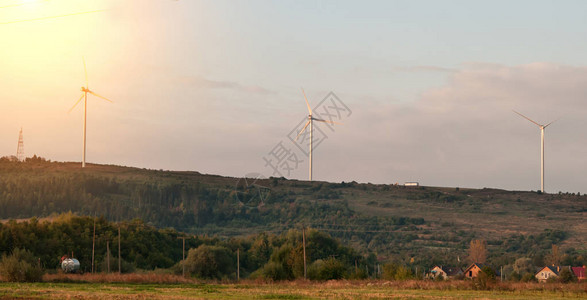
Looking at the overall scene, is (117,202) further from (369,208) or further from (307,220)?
(369,208)

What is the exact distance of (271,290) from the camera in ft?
195

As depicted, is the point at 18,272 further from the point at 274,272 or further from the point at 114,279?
the point at 274,272

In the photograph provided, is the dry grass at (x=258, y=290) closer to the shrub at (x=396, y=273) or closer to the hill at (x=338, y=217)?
the shrub at (x=396, y=273)

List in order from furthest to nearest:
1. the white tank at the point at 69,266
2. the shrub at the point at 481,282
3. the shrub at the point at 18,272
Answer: the white tank at the point at 69,266
the shrub at the point at 18,272
the shrub at the point at 481,282

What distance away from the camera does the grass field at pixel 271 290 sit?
159 feet

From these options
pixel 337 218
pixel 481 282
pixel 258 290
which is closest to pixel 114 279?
pixel 258 290

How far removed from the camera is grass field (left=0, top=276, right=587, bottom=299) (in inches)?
1913

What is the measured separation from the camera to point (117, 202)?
18462 cm

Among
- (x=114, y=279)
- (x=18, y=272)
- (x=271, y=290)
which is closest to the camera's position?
(x=271, y=290)

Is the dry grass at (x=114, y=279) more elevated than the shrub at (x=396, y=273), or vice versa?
the dry grass at (x=114, y=279)

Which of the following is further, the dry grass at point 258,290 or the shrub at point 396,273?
the shrub at point 396,273

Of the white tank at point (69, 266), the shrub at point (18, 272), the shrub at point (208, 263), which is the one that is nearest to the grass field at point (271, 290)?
the shrub at point (18, 272)

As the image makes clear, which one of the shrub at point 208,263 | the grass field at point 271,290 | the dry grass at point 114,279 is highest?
the grass field at point 271,290

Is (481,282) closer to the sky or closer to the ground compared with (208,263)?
closer to the sky
